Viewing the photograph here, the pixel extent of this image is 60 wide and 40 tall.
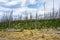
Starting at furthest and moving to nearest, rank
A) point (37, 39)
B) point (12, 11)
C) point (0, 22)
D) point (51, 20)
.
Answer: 1. point (0, 22)
2. point (51, 20)
3. point (12, 11)
4. point (37, 39)

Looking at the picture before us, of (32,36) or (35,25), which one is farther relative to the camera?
(35,25)

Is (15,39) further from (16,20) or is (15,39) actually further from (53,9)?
(16,20)

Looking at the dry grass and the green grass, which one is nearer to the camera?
the dry grass

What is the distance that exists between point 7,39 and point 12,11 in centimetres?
419

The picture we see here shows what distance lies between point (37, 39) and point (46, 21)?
5777 mm

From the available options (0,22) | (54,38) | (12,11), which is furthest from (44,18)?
(54,38)

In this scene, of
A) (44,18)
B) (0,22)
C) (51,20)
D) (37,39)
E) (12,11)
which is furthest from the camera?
(0,22)

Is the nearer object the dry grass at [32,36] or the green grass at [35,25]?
the dry grass at [32,36]

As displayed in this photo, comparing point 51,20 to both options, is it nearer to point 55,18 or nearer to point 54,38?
point 55,18

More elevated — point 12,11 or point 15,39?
point 12,11

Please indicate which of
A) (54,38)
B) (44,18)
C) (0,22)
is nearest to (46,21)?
(44,18)

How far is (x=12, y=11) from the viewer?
9.23 meters

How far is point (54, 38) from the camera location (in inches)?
199

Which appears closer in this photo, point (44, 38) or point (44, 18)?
point (44, 38)
